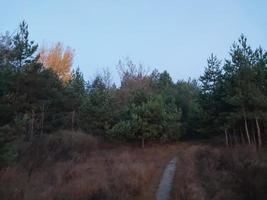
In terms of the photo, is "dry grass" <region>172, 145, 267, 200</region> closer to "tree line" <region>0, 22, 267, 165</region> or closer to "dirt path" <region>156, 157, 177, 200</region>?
"dirt path" <region>156, 157, 177, 200</region>

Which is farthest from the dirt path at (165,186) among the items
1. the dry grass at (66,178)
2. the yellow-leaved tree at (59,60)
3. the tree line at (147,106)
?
the yellow-leaved tree at (59,60)

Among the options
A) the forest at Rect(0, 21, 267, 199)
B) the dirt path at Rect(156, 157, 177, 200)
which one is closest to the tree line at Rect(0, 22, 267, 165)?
the forest at Rect(0, 21, 267, 199)

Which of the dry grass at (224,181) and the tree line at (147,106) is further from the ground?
the tree line at (147,106)

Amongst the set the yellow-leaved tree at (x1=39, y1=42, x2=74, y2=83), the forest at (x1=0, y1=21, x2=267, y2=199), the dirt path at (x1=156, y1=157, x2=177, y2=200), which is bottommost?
the dirt path at (x1=156, y1=157, x2=177, y2=200)

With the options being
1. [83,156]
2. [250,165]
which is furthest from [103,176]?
[83,156]

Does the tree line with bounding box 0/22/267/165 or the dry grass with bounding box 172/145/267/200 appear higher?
the tree line with bounding box 0/22/267/165

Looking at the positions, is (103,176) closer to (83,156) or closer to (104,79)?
(83,156)

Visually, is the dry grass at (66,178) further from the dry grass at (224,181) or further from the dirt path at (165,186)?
the dry grass at (224,181)

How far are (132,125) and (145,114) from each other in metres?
1.91

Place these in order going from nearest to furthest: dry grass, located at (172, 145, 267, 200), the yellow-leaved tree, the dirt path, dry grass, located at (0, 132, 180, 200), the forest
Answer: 1. dry grass, located at (0, 132, 180, 200)
2. dry grass, located at (172, 145, 267, 200)
3. the dirt path
4. the forest
5. the yellow-leaved tree

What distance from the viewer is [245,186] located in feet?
54.9

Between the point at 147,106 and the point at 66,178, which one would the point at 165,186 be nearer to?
the point at 66,178

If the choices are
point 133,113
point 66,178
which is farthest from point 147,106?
point 66,178

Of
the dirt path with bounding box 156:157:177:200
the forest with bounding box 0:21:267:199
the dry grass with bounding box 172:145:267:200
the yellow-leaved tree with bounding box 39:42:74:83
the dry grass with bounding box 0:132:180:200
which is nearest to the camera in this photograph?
the dry grass with bounding box 0:132:180:200
